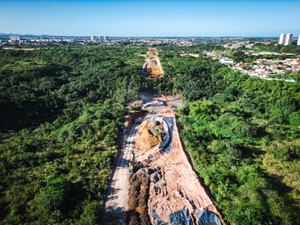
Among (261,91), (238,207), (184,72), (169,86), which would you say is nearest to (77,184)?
(238,207)

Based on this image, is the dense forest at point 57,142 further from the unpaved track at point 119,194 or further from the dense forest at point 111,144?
the unpaved track at point 119,194

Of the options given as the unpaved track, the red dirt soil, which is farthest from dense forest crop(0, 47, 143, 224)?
the red dirt soil

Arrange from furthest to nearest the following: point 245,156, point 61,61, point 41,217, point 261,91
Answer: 1. point 61,61
2. point 261,91
3. point 245,156
4. point 41,217

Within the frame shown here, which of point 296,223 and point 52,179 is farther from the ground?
point 52,179

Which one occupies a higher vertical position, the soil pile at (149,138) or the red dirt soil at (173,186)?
the soil pile at (149,138)

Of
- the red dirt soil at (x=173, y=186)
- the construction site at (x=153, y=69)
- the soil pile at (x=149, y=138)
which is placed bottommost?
the construction site at (x=153, y=69)

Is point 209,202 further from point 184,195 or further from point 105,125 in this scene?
point 105,125

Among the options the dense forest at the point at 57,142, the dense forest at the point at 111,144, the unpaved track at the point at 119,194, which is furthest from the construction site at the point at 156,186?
the dense forest at the point at 57,142

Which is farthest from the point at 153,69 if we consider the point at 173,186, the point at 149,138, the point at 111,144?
the point at 173,186

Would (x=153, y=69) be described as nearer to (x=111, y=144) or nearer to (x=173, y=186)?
(x=111, y=144)
